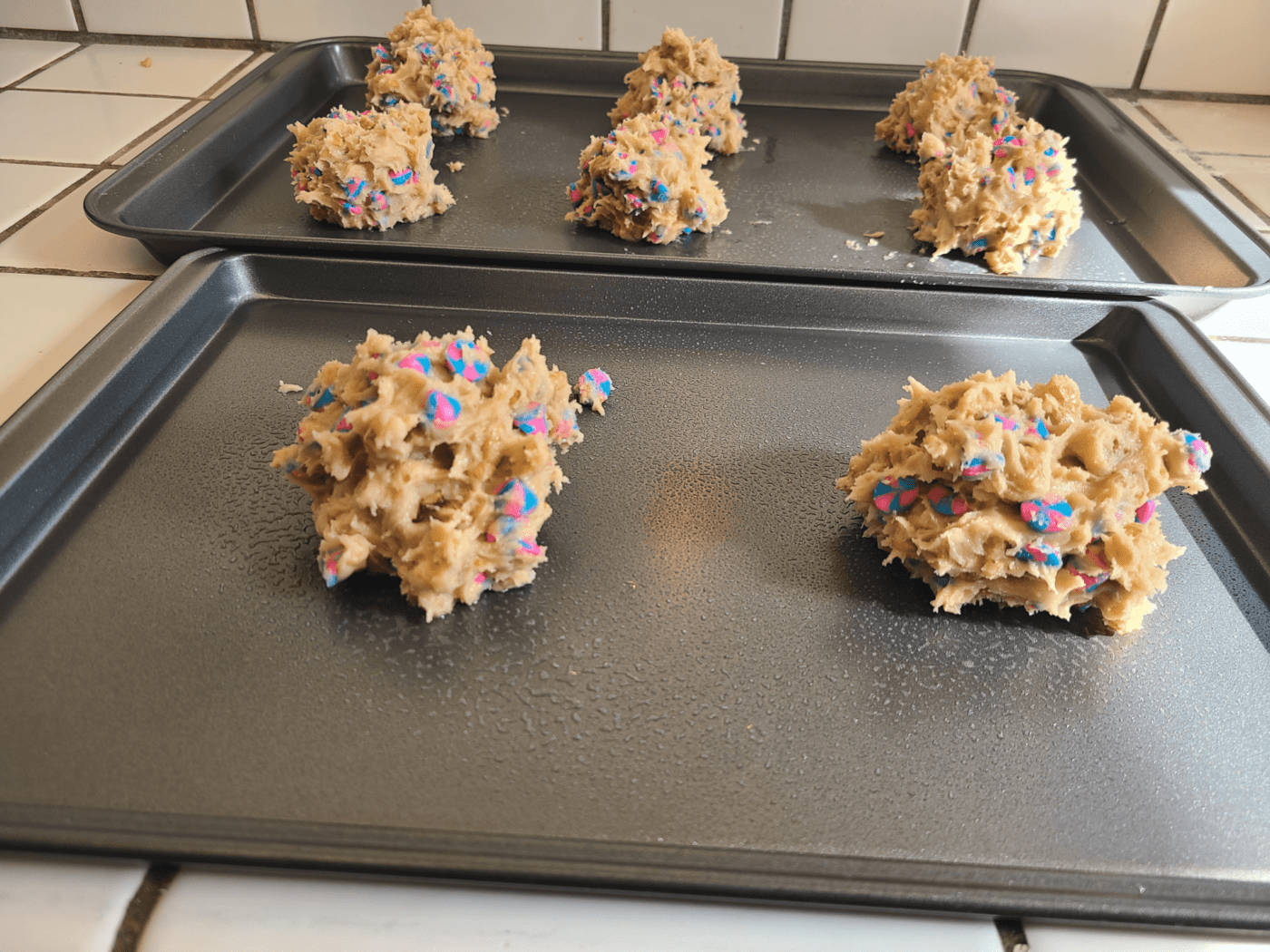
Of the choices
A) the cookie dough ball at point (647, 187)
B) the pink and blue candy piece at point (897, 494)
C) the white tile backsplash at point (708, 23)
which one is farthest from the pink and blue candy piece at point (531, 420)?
the white tile backsplash at point (708, 23)

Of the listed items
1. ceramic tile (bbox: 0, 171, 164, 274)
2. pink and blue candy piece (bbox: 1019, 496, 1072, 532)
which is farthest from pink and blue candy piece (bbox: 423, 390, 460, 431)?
ceramic tile (bbox: 0, 171, 164, 274)

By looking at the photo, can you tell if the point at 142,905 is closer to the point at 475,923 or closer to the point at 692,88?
the point at 475,923

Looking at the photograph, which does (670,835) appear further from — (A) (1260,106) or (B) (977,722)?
(A) (1260,106)

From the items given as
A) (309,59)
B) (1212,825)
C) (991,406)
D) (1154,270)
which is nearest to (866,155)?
(1154,270)

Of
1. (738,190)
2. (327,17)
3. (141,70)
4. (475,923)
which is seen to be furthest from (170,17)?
(475,923)

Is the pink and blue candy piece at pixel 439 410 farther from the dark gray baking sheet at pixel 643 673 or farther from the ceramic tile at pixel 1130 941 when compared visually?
the ceramic tile at pixel 1130 941
